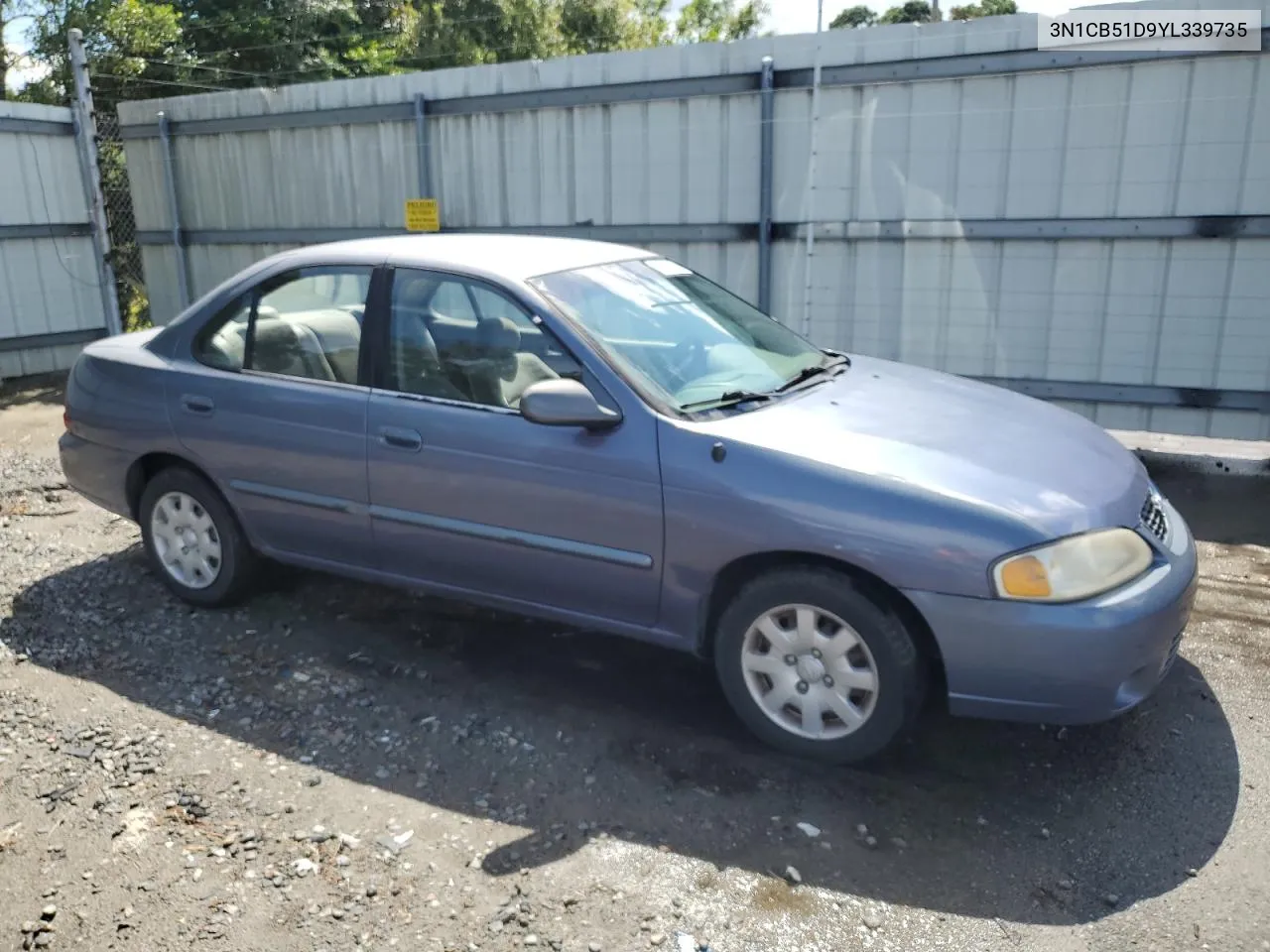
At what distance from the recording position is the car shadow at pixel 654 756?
9.91 ft

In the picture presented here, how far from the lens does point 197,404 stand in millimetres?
4484

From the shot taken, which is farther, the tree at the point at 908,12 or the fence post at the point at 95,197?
the tree at the point at 908,12

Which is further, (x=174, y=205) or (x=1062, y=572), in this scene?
(x=174, y=205)

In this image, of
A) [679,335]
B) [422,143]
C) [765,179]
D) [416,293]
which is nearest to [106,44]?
[422,143]

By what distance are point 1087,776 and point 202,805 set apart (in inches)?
113

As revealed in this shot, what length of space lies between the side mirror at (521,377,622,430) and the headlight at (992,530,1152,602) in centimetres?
135

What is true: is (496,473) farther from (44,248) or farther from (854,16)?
(854,16)

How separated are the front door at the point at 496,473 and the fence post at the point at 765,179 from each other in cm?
347

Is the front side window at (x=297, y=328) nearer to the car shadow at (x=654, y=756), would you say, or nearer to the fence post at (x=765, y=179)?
the car shadow at (x=654, y=756)

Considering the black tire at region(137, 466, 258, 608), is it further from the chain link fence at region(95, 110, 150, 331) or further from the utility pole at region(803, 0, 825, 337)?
the chain link fence at region(95, 110, 150, 331)

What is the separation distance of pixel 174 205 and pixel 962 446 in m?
9.18

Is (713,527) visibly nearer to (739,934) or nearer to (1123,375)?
(739,934)

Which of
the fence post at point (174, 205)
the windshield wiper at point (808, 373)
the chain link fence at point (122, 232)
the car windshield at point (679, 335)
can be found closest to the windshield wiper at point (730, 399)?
the car windshield at point (679, 335)

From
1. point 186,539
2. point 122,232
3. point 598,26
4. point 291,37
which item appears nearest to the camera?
point 186,539
